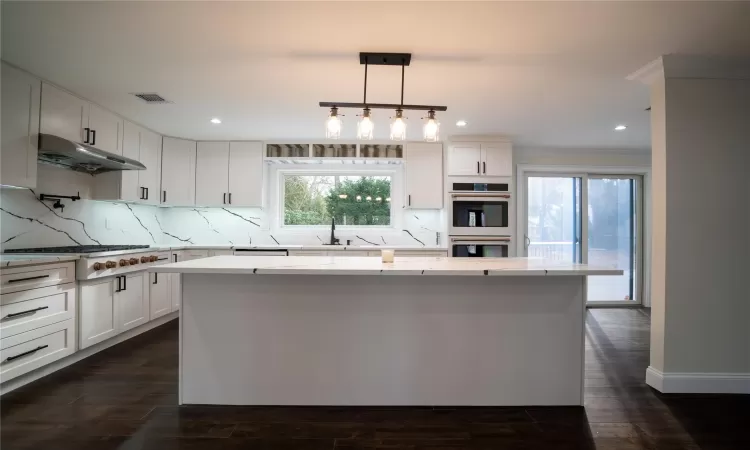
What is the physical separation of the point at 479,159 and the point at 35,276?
4.28 metres

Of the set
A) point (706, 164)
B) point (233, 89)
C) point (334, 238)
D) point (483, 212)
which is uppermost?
point (233, 89)

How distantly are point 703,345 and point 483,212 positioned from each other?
7.79 ft

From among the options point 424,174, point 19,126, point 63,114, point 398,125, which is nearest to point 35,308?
point 19,126

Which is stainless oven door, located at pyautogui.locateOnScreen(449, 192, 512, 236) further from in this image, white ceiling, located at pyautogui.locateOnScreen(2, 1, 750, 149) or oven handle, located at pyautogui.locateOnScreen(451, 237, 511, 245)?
white ceiling, located at pyautogui.locateOnScreen(2, 1, 750, 149)

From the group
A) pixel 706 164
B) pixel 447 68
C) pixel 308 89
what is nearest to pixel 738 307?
pixel 706 164

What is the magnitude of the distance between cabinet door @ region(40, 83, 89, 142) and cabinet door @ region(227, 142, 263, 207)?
5.33ft

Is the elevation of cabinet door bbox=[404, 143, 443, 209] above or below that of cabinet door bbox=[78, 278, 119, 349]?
above

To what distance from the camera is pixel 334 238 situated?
4988mm

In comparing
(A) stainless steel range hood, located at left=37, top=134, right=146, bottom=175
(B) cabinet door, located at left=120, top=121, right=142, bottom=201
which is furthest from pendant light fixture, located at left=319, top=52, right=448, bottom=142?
(B) cabinet door, located at left=120, top=121, right=142, bottom=201

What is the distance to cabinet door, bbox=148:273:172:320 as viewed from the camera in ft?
12.7

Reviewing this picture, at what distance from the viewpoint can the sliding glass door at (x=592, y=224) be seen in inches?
201

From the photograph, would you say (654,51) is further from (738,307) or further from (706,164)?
(738,307)

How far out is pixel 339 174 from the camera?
520 centimetres

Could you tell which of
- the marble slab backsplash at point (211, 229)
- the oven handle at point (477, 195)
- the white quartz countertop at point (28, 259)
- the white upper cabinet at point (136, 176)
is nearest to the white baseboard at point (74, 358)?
the white quartz countertop at point (28, 259)
